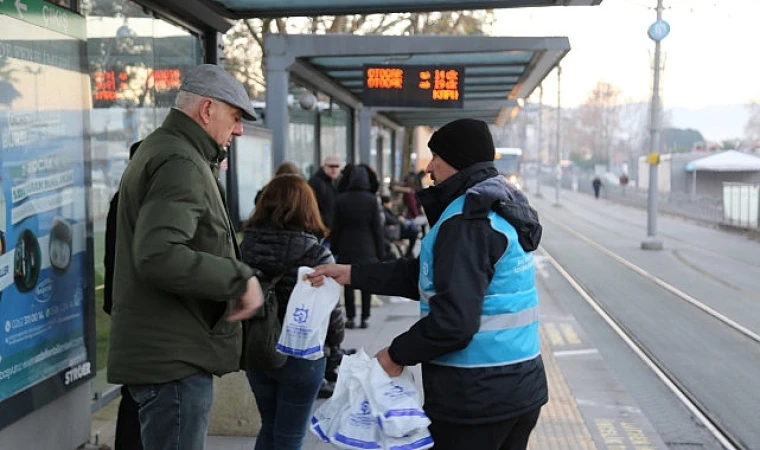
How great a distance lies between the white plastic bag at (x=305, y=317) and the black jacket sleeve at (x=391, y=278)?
0.50 m

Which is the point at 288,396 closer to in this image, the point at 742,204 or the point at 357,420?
the point at 357,420

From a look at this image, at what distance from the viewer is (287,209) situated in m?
4.11

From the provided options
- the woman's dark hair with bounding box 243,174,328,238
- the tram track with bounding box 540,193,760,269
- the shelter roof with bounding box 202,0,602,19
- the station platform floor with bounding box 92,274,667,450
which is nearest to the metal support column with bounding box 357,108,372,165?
the tram track with bounding box 540,193,760,269

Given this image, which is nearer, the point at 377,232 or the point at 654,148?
the point at 377,232

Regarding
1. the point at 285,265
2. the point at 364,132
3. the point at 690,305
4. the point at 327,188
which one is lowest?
the point at 690,305

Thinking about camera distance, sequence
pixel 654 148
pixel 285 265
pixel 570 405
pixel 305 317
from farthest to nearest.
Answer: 1. pixel 654 148
2. pixel 570 405
3. pixel 285 265
4. pixel 305 317

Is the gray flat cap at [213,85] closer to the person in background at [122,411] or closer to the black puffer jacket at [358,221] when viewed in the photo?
the person in background at [122,411]

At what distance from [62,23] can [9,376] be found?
5.71 feet

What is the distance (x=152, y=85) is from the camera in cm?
730

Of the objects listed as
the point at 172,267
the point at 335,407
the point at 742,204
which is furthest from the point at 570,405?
the point at 742,204

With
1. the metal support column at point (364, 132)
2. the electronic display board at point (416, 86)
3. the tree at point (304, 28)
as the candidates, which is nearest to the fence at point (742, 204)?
the tree at point (304, 28)

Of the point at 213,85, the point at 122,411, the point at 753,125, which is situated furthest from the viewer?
the point at 753,125

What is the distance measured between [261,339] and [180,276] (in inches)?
33.7

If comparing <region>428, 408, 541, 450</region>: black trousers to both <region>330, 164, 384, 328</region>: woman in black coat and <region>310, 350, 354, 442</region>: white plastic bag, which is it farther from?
<region>330, 164, 384, 328</region>: woman in black coat
